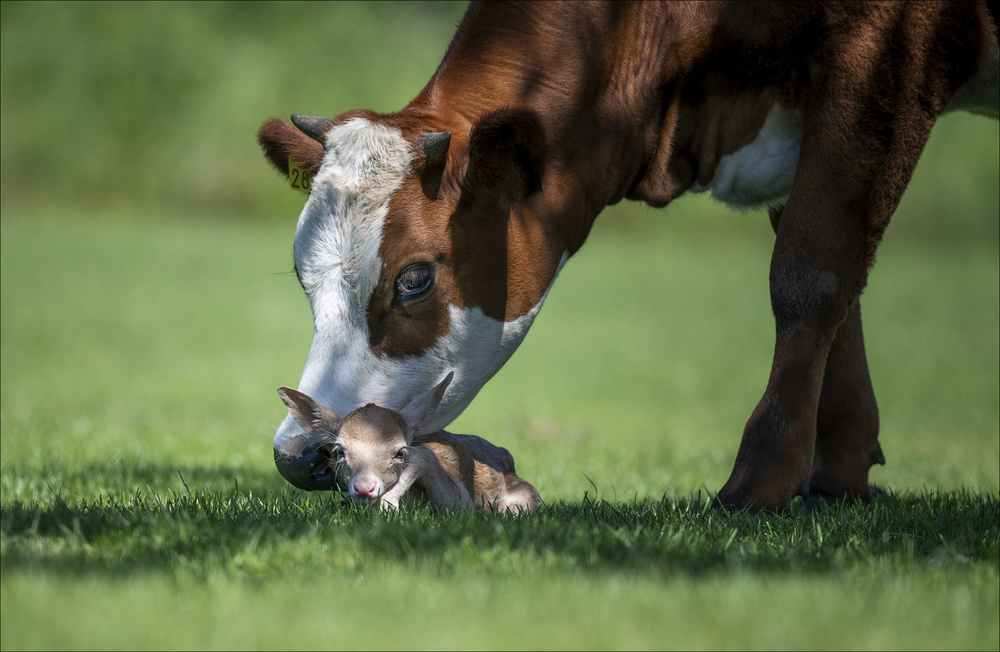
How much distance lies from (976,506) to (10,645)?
386 centimetres

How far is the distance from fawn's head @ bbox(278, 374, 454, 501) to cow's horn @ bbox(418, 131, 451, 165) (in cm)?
100

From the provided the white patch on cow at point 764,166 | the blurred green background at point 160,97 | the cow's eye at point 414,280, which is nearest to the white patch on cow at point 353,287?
the cow's eye at point 414,280

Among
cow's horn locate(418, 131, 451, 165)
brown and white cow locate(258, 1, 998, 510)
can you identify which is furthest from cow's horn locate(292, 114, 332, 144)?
cow's horn locate(418, 131, 451, 165)

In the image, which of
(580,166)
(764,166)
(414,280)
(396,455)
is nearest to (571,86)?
(580,166)

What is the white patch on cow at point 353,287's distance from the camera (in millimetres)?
4516

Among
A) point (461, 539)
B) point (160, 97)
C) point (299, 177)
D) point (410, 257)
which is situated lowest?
point (461, 539)

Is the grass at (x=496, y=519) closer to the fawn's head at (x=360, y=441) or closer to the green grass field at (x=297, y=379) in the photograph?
the green grass field at (x=297, y=379)

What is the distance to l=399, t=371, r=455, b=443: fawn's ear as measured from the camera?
4.52 metres

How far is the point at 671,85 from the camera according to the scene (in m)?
5.11

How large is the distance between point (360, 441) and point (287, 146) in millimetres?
1573

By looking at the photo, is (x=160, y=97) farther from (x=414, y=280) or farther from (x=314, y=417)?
(x=314, y=417)

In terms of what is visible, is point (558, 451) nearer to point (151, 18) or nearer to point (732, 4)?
point (732, 4)

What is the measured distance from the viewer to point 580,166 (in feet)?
16.0

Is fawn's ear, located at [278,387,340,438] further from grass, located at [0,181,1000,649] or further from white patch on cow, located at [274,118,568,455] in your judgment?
grass, located at [0,181,1000,649]
